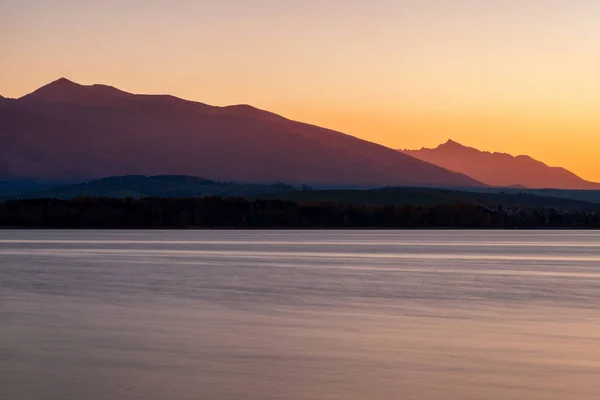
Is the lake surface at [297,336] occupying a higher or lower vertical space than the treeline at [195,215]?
lower

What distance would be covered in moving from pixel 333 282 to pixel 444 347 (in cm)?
2208

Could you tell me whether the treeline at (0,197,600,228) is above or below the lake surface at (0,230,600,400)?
above

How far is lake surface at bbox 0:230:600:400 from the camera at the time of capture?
2064 cm

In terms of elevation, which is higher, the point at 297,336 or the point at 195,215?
the point at 195,215

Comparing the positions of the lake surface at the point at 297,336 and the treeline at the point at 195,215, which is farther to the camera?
the treeline at the point at 195,215

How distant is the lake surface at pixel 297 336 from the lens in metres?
20.6

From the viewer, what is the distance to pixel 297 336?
2756 centimetres

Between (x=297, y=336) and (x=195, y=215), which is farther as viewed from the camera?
(x=195, y=215)

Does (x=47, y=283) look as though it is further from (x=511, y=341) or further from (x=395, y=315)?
(x=511, y=341)

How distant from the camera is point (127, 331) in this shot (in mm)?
28516

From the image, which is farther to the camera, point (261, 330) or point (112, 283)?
point (112, 283)

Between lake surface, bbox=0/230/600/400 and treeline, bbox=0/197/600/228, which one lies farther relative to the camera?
treeline, bbox=0/197/600/228

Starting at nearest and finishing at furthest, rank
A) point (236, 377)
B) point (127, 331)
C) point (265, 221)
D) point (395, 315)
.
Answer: point (236, 377)
point (127, 331)
point (395, 315)
point (265, 221)

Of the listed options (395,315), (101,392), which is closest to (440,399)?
(101,392)
